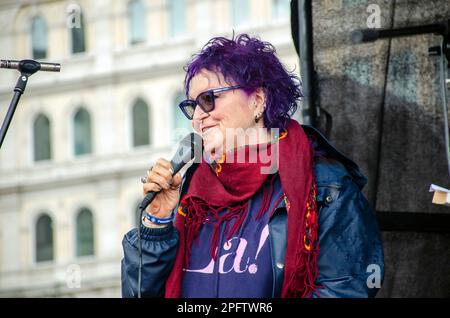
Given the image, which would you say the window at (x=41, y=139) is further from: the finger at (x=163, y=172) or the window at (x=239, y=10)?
the finger at (x=163, y=172)

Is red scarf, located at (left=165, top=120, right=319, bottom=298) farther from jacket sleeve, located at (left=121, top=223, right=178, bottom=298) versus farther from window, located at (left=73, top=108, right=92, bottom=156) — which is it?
window, located at (left=73, top=108, right=92, bottom=156)

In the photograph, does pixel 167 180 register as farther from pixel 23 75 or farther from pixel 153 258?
pixel 23 75

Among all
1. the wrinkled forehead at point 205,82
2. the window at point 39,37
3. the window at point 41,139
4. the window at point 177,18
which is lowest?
the window at point 41,139

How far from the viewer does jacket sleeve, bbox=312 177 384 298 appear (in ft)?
10.3

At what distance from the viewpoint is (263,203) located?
10.8 ft

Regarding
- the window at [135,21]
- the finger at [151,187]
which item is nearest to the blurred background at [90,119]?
the window at [135,21]

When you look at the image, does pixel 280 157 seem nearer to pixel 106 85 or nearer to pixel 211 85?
pixel 211 85

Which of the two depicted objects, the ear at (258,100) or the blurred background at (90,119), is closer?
the ear at (258,100)

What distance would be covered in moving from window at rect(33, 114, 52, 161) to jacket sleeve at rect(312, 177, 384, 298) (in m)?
24.7

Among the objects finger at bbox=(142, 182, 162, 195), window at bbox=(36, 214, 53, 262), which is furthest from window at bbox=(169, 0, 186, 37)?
finger at bbox=(142, 182, 162, 195)

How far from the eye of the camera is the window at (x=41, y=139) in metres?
27.8

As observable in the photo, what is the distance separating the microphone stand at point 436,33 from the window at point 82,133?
24105 mm

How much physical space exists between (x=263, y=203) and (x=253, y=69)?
39 centimetres
